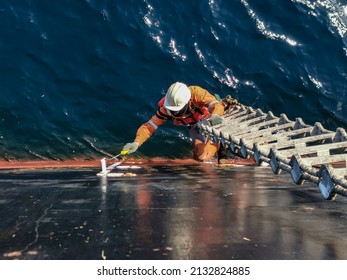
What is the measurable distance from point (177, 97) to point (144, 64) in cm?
367

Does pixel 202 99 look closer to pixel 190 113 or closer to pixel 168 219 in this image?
pixel 190 113

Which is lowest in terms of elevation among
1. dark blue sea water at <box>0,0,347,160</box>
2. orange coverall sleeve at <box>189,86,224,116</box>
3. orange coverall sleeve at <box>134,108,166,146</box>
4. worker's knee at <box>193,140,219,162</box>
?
worker's knee at <box>193,140,219,162</box>

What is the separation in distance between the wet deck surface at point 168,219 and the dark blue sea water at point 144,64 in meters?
3.51

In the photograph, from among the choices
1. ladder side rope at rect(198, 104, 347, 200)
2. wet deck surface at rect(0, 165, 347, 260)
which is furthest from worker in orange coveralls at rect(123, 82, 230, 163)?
wet deck surface at rect(0, 165, 347, 260)

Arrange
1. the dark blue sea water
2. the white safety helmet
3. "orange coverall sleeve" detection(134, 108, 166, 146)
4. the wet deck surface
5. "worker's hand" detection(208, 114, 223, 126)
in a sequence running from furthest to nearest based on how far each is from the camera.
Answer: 1. the dark blue sea water
2. "orange coverall sleeve" detection(134, 108, 166, 146)
3. the white safety helmet
4. "worker's hand" detection(208, 114, 223, 126)
5. the wet deck surface

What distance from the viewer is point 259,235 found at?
138 inches

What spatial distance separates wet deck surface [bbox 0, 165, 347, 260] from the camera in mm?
3137

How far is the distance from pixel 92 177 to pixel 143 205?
2375 mm

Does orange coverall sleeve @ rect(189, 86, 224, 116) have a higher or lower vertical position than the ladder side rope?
higher

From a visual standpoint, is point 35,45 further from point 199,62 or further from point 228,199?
point 228,199

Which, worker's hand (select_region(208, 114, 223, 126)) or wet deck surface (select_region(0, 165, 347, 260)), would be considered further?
worker's hand (select_region(208, 114, 223, 126))

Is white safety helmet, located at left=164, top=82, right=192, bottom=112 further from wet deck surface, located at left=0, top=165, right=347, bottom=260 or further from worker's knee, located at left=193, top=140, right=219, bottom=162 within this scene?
wet deck surface, located at left=0, top=165, right=347, bottom=260
